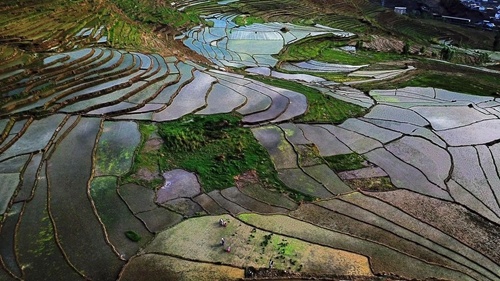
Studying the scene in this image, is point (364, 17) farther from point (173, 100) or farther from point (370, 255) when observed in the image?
→ point (370, 255)

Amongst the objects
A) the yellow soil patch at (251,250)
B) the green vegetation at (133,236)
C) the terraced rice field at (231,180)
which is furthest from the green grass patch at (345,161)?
the green vegetation at (133,236)

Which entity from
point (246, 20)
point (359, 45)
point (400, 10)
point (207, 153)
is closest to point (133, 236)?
point (207, 153)

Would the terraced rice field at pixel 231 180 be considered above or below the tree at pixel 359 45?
above

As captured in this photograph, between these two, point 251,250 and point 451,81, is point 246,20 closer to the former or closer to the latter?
point 451,81

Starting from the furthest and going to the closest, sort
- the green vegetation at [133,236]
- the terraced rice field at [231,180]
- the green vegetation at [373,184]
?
the green vegetation at [373,184], the green vegetation at [133,236], the terraced rice field at [231,180]

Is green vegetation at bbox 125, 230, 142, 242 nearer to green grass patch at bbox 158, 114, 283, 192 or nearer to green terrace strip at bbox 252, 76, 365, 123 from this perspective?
green grass patch at bbox 158, 114, 283, 192

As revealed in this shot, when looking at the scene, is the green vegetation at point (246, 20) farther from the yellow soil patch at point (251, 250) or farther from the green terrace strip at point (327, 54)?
the yellow soil patch at point (251, 250)
